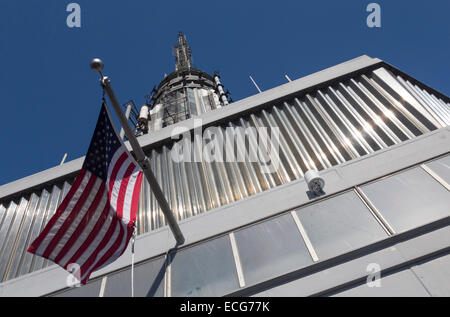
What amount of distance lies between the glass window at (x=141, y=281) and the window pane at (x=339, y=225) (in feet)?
11.1

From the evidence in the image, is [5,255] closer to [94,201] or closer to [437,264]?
[94,201]

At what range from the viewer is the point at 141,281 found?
712 cm

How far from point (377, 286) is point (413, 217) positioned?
1781mm

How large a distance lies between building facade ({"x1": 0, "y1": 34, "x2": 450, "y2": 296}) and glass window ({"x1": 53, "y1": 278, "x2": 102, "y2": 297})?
0.09ft

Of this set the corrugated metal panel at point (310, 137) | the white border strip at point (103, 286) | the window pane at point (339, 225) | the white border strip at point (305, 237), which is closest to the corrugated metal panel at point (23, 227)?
the white border strip at point (103, 286)

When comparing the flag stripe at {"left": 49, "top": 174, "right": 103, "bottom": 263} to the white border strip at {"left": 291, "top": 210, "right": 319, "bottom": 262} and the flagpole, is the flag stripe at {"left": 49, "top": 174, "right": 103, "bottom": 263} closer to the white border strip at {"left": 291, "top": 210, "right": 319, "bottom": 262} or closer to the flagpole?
the flagpole

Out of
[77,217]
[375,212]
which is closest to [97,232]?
[77,217]

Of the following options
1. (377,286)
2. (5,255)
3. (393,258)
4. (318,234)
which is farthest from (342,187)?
(5,255)

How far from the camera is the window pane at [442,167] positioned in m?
7.06

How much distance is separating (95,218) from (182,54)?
3874 cm

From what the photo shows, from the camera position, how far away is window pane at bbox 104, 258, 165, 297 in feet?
22.5

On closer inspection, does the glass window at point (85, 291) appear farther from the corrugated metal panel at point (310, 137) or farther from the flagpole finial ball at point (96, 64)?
the flagpole finial ball at point (96, 64)

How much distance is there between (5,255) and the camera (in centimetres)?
901

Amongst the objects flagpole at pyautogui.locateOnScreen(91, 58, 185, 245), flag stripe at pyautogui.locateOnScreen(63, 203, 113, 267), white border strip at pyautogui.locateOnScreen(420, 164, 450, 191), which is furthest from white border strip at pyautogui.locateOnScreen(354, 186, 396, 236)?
flag stripe at pyautogui.locateOnScreen(63, 203, 113, 267)
